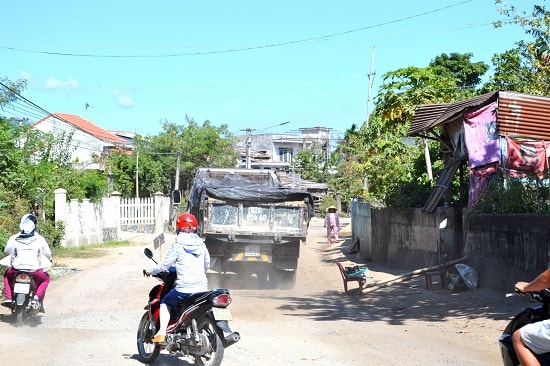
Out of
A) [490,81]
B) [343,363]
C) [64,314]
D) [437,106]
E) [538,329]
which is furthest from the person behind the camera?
[490,81]

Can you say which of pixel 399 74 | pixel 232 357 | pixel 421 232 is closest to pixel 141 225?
pixel 399 74

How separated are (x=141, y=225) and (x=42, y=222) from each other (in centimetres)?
1728

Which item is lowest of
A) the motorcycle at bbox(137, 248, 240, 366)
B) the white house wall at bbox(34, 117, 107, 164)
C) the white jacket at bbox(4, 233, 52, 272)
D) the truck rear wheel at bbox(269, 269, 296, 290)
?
the truck rear wheel at bbox(269, 269, 296, 290)

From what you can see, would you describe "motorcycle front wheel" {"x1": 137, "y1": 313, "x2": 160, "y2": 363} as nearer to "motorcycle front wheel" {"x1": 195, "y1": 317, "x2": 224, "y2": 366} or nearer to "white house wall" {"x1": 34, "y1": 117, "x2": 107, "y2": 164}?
"motorcycle front wheel" {"x1": 195, "y1": 317, "x2": 224, "y2": 366}

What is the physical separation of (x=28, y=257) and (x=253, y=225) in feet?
18.3

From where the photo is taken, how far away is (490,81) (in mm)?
22062

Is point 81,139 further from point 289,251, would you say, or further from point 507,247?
point 507,247

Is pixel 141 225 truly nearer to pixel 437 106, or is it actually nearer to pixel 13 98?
pixel 13 98

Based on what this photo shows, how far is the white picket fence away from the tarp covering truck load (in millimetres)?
11740

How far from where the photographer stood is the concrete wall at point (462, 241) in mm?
12769

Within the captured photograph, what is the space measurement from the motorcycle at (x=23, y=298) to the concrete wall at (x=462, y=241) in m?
8.02

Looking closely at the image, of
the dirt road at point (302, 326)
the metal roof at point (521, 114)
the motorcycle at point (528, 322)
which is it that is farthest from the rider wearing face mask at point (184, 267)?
the metal roof at point (521, 114)

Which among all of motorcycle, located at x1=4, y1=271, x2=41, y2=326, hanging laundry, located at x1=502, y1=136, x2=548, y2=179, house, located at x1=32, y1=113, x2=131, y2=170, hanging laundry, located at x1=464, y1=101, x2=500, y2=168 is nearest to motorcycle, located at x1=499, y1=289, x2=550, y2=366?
motorcycle, located at x1=4, y1=271, x2=41, y2=326

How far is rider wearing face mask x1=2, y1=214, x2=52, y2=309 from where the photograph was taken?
1094cm
